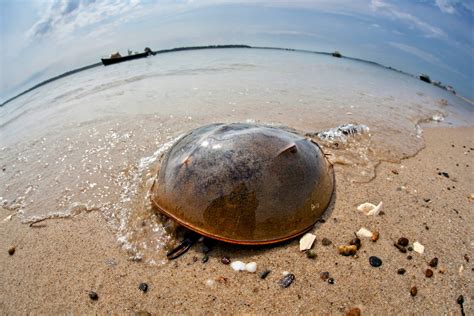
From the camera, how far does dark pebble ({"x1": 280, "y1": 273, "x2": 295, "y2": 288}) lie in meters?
1.89

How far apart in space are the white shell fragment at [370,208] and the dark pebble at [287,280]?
0.99m

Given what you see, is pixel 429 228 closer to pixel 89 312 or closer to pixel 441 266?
pixel 441 266

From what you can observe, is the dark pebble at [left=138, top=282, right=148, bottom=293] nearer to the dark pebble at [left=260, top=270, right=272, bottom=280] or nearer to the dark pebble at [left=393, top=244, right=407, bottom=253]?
the dark pebble at [left=260, top=270, right=272, bottom=280]

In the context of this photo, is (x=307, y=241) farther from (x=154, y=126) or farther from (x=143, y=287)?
(x=154, y=126)

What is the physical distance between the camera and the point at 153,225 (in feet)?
7.80

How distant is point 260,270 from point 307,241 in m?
0.43

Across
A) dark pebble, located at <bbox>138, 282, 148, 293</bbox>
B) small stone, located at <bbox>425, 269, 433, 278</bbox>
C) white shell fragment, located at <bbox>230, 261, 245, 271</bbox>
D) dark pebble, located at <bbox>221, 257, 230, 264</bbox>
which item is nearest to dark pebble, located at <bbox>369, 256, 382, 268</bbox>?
small stone, located at <bbox>425, 269, 433, 278</bbox>

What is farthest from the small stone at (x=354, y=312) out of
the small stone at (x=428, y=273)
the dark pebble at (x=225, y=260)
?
the dark pebble at (x=225, y=260)

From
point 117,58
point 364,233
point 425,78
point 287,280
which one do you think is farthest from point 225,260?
point 117,58

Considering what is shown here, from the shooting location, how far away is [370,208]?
2.52m

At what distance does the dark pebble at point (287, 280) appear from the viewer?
1894 millimetres

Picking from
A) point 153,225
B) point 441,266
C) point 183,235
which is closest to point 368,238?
point 441,266

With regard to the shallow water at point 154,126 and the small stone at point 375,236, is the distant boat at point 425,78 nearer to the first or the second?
the shallow water at point 154,126

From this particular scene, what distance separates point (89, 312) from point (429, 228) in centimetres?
271
